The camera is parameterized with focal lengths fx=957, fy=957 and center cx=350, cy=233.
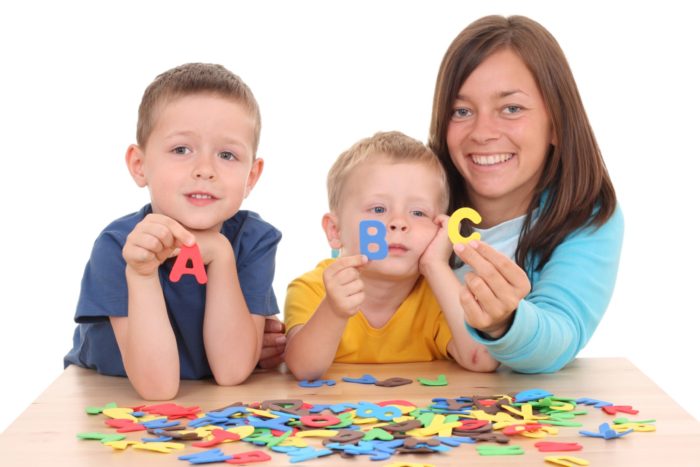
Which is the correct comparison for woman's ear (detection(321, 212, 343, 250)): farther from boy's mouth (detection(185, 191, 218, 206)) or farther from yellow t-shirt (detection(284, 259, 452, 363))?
boy's mouth (detection(185, 191, 218, 206))

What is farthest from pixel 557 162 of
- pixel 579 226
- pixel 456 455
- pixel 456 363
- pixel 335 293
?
pixel 456 455

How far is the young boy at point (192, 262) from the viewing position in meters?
2.20

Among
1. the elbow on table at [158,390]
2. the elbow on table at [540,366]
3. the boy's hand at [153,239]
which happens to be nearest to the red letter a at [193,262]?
the boy's hand at [153,239]

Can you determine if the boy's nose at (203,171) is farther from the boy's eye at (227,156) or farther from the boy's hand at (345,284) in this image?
the boy's hand at (345,284)

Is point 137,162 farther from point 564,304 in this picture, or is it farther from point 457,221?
point 564,304

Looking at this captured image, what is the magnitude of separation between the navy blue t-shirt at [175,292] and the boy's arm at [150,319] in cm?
12

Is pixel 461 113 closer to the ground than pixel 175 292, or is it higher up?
higher up

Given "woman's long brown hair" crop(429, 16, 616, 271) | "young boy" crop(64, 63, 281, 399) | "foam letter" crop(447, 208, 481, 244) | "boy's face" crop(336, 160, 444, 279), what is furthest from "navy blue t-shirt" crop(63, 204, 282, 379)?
"woman's long brown hair" crop(429, 16, 616, 271)

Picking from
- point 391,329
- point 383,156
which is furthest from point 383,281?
point 383,156

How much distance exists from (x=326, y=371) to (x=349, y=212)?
42 centimetres

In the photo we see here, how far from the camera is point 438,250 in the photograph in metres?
2.50

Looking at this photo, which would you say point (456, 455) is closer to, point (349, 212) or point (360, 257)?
point (360, 257)

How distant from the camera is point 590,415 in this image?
2.11 meters

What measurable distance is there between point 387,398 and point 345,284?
0.93 feet
